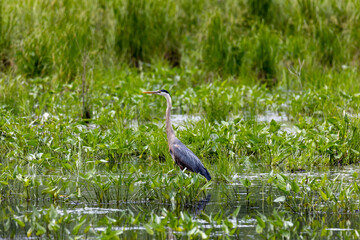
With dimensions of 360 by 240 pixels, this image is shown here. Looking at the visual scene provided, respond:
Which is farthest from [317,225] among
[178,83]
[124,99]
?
[178,83]

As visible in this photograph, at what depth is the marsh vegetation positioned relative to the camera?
200 inches

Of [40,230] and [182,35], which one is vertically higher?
[40,230]

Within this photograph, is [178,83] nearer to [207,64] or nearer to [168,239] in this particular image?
[207,64]

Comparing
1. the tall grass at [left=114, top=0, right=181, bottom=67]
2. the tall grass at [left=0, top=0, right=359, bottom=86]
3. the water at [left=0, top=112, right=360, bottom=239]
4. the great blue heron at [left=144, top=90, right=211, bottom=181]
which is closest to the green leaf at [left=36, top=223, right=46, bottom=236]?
the water at [left=0, top=112, right=360, bottom=239]

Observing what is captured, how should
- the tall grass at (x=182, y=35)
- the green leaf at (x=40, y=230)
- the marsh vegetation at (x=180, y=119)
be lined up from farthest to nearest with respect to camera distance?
the tall grass at (x=182, y=35) < the marsh vegetation at (x=180, y=119) < the green leaf at (x=40, y=230)

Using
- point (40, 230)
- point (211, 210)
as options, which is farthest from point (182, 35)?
point (40, 230)

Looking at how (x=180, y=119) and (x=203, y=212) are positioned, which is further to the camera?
(x=180, y=119)

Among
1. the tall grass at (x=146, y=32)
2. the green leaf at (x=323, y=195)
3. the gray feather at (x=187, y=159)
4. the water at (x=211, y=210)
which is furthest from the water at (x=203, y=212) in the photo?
the tall grass at (x=146, y=32)

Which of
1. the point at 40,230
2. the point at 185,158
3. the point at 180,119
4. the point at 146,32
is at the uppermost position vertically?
the point at 40,230

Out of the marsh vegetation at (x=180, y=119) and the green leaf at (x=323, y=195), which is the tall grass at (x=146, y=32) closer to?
the marsh vegetation at (x=180, y=119)

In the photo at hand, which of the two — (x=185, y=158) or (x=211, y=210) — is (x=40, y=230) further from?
(x=185, y=158)

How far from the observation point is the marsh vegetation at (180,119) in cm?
509

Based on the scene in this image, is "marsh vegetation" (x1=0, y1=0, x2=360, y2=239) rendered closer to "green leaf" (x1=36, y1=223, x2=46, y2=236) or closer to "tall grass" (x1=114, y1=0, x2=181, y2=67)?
"tall grass" (x1=114, y1=0, x2=181, y2=67)

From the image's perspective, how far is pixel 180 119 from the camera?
9336mm
